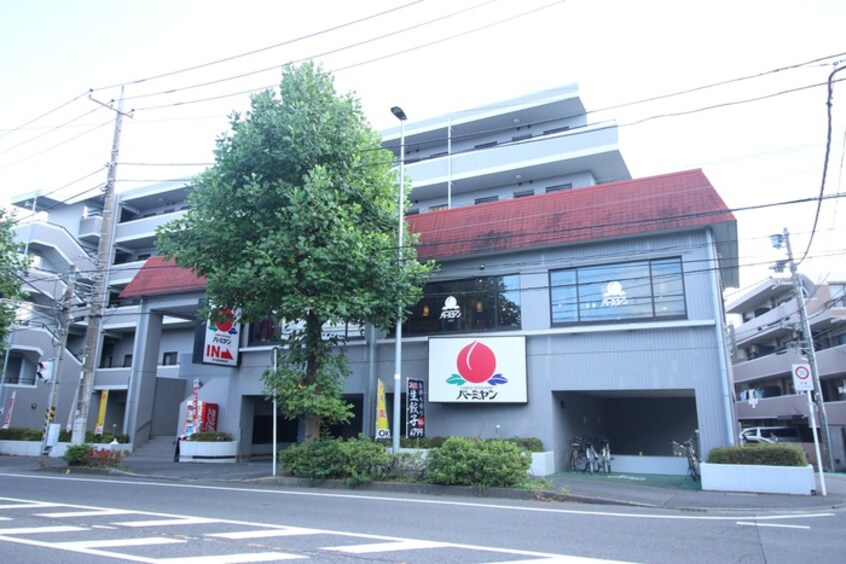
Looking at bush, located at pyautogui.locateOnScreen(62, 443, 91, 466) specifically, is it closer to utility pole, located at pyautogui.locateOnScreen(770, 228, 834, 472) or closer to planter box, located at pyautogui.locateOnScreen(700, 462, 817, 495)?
planter box, located at pyautogui.locateOnScreen(700, 462, 817, 495)

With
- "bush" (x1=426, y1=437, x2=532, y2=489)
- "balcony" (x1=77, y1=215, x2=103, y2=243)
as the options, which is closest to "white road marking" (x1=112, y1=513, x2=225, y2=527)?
"bush" (x1=426, y1=437, x2=532, y2=489)

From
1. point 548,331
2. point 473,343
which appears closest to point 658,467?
point 548,331

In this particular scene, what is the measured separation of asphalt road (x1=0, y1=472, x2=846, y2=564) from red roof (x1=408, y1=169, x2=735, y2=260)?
7544mm

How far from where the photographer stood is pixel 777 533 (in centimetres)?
846

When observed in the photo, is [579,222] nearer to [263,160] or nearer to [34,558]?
[263,160]

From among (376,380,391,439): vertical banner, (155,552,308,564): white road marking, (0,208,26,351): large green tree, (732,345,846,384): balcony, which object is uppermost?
(0,208,26,351): large green tree

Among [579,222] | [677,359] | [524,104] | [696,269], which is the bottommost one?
[677,359]

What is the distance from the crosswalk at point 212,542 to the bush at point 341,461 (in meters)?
5.47

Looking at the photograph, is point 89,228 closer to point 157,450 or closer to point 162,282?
point 162,282

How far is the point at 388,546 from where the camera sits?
7156 millimetres

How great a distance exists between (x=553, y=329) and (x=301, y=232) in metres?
7.69

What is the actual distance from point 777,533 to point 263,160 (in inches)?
526

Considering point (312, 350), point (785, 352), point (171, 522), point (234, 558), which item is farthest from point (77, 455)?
point (785, 352)

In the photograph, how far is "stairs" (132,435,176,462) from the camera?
23.2 m
